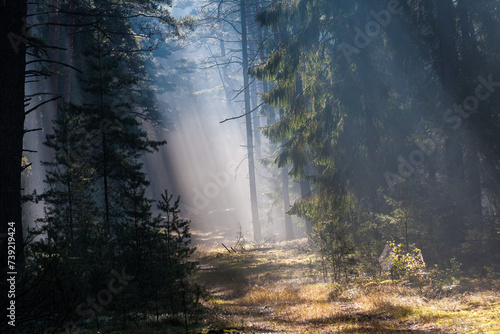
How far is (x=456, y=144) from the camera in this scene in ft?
36.1

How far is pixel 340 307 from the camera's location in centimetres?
792

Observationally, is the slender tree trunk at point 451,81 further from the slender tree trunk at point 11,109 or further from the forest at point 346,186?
the slender tree trunk at point 11,109

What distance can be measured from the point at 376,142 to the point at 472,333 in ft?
20.9

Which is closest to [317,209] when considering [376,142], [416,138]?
[376,142]

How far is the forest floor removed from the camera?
19.7 ft

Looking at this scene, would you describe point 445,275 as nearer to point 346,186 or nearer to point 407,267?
point 407,267

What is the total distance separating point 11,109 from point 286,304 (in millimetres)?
6923

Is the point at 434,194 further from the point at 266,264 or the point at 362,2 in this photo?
the point at 266,264

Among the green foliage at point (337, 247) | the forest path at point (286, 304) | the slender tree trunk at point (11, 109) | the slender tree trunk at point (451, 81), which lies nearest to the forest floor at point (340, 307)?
the forest path at point (286, 304)

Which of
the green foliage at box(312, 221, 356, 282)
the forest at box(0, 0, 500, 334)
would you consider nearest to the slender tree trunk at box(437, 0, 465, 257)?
the forest at box(0, 0, 500, 334)

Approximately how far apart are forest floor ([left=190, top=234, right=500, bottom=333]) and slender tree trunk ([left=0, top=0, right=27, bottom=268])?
369cm

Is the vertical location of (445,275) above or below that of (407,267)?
below

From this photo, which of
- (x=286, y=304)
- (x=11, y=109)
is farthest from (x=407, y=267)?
(x=11, y=109)

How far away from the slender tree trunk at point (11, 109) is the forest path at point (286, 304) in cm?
368
